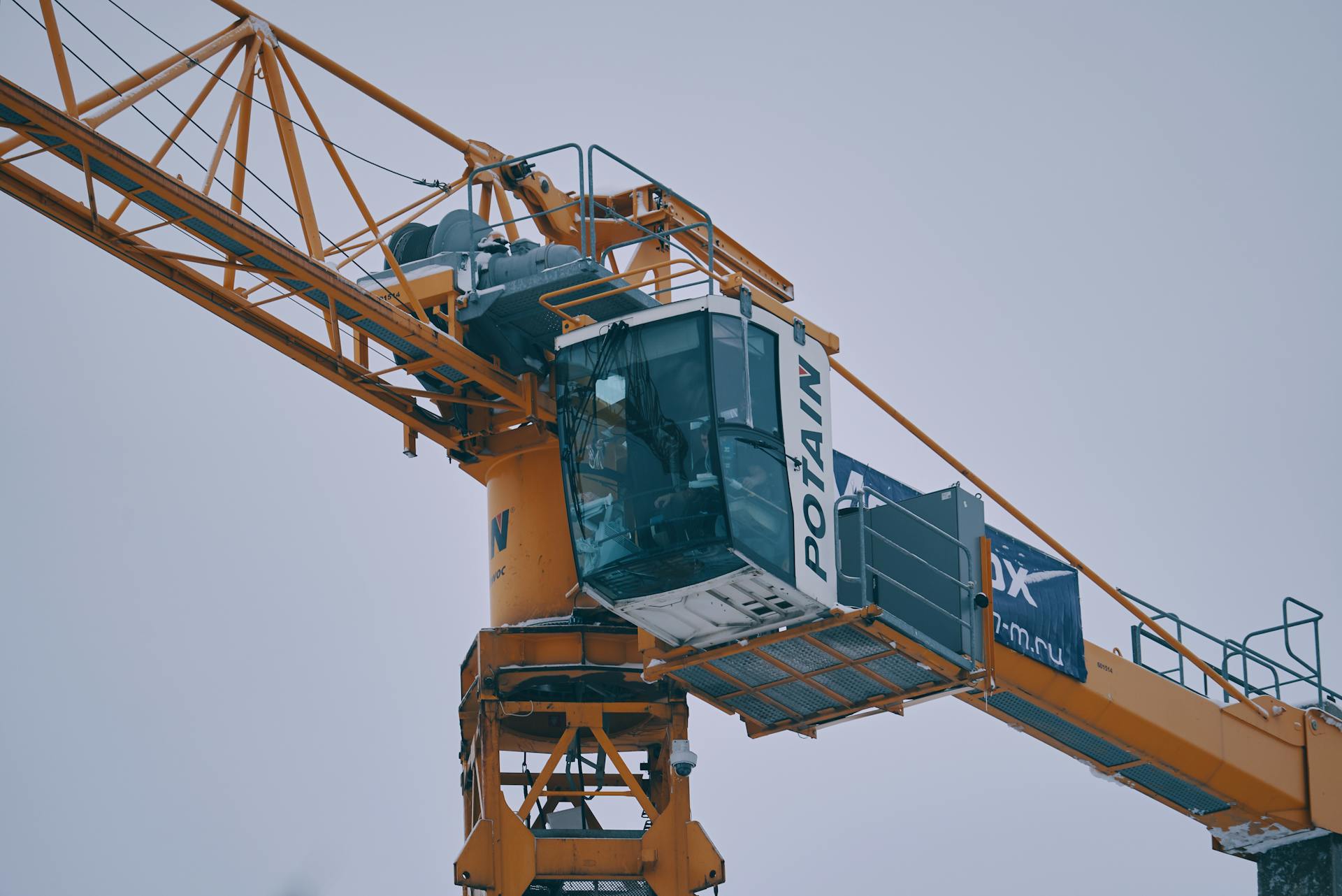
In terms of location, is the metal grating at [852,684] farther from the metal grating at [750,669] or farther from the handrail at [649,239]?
the handrail at [649,239]

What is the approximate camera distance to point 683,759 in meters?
25.2

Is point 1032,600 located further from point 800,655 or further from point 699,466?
point 699,466

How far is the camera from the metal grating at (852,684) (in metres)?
23.9

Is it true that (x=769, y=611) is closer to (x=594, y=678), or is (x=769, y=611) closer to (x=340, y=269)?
(x=594, y=678)

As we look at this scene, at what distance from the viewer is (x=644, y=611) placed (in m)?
22.8

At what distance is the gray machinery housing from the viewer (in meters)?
25.6

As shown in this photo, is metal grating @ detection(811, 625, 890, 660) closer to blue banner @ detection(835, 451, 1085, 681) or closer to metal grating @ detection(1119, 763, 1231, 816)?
blue banner @ detection(835, 451, 1085, 681)

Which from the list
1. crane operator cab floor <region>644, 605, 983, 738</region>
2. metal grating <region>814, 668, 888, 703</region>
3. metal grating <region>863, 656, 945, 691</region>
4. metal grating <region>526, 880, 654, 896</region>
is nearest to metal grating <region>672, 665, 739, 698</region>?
crane operator cab floor <region>644, 605, 983, 738</region>

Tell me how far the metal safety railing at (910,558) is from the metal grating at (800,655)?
2.47 ft

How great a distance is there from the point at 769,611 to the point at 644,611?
46.7 inches

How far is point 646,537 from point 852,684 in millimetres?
3251

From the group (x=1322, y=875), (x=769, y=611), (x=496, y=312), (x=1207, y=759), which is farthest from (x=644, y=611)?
(x=1322, y=875)

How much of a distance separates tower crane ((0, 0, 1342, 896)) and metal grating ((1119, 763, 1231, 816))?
0.20 ft

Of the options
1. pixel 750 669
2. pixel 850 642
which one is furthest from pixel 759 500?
pixel 750 669
